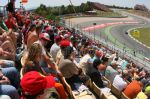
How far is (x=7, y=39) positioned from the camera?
8.31 meters

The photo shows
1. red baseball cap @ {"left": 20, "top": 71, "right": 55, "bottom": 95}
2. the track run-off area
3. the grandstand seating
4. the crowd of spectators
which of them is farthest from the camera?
the track run-off area

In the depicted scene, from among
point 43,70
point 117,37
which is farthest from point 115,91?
point 117,37

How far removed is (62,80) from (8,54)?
125cm

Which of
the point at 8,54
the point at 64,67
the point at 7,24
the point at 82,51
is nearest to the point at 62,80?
the point at 64,67

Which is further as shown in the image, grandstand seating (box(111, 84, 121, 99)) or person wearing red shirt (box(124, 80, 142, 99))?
person wearing red shirt (box(124, 80, 142, 99))

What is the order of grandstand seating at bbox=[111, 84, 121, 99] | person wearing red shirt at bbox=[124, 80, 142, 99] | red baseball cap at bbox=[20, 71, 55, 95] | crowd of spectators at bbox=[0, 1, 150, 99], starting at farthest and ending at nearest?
person wearing red shirt at bbox=[124, 80, 142, 99] → grandstand seating at bbox=[111, 84, 121, 99] → crowd of spectators at bbox=[0, 1, 150, 99] → red baseball cap at bbox=[20, 71, 55, 95]

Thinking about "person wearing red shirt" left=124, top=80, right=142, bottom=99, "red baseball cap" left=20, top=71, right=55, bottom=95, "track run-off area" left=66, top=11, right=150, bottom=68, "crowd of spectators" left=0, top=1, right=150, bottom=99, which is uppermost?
"red baseball cap" left=20, top=71, right=55, bottom=95

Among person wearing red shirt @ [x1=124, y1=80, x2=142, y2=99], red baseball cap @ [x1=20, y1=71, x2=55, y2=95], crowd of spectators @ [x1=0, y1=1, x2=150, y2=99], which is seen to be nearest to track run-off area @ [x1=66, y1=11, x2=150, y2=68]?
person wearing red shirt @ [x1=124, y1=80, x2=142, y2=99]

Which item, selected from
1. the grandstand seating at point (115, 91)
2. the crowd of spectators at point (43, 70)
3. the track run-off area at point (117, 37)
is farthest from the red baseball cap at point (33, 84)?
the track run-off area at point (117, 37)

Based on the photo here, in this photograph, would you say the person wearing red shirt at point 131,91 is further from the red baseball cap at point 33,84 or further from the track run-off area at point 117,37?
the track run-off area at point 117,37

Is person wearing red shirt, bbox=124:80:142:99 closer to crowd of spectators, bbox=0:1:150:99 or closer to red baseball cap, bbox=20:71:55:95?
crowd of spectators, bbox=0:1:150:99

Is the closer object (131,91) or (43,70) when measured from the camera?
(43,70)

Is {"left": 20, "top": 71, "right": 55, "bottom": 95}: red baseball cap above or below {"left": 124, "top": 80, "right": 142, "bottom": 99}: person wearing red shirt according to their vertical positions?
above

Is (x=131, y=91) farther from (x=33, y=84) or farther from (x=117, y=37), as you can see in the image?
(x=117, y=37)
